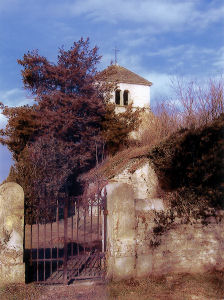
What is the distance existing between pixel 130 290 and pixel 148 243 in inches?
41.2

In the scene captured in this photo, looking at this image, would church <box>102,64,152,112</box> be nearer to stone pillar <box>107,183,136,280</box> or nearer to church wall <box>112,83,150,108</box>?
church wall <box>112,83,150,108</box>

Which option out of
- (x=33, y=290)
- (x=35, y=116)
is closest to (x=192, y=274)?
(x=33, y=290)

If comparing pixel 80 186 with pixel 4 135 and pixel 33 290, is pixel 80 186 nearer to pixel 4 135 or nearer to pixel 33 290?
pixel 4 135

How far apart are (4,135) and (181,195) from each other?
55.9ft

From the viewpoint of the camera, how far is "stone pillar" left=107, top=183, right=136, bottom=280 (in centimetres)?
598

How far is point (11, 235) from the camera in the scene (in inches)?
220

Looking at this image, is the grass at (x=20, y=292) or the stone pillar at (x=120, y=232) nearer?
the grass at (x=20, y=292)

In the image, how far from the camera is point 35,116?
65.7 feet

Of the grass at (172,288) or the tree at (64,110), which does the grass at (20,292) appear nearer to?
the grass at (172,288)

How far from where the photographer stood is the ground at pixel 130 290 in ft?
17.4

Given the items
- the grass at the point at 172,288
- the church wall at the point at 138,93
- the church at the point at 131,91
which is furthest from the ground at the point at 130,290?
the church wall at the point at 138,93

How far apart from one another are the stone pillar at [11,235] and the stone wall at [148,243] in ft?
5.91

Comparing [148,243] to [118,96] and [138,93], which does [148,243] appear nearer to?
[118,96]

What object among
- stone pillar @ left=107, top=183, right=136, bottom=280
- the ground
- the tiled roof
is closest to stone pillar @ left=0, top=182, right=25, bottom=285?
the ground
